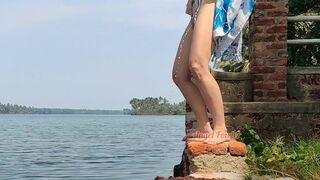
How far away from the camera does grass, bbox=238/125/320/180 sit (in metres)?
6.06

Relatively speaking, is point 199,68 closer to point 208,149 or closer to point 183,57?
point 183,57

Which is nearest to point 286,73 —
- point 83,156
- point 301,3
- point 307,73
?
point 307,73

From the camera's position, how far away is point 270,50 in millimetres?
8523

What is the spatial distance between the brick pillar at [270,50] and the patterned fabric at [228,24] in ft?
7.65

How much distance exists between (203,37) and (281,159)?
133 centimetres

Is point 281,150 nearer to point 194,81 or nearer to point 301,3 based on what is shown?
point 194,81

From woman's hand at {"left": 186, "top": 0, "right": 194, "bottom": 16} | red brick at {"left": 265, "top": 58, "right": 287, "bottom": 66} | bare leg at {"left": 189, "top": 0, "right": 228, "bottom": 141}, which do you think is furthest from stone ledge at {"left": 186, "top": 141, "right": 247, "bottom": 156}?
red brick at {"left": 265, "top": 58, "right": 287, "bottom": 66}

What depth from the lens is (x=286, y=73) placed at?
8.52m

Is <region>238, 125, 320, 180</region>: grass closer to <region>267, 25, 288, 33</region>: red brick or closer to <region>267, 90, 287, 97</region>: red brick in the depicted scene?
<region>267, 90, 287, 97</region>: red brick

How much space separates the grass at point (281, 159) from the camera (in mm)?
6062

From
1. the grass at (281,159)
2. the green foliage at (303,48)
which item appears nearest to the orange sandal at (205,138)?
the grass at (281,159)

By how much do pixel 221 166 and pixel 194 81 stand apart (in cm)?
76

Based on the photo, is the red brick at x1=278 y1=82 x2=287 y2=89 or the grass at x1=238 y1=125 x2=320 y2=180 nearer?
the grass at x1=238 y1=125 x2=320 y2=180

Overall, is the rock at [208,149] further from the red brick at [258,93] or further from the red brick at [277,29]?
the red brick at [277,29]
